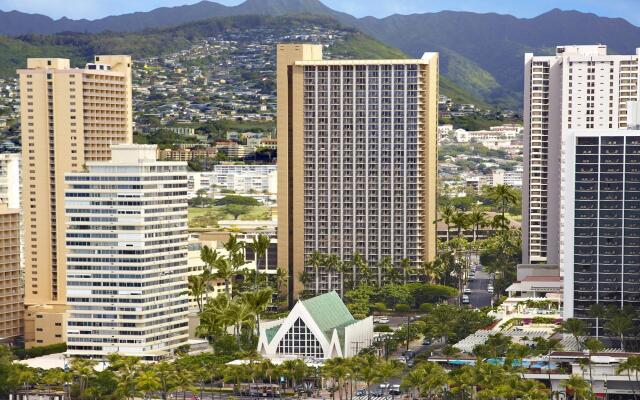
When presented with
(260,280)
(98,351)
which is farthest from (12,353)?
(260,280)

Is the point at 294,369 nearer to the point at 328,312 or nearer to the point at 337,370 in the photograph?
the point at 337,370

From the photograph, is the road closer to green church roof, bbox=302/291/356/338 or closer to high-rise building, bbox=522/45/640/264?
high-rise building, bbox=522/45/640/264

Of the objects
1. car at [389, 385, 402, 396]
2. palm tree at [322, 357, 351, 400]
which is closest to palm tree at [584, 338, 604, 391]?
car at [389, 385, 402, 396]

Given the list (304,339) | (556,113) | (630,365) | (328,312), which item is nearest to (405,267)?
(556,113)

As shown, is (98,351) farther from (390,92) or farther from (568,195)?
(390,92)

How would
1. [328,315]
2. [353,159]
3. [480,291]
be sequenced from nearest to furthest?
[328,315], [353,159], [480,291]

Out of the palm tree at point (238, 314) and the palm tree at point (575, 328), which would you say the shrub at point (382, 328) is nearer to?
the palm tree at point (238, 314)
